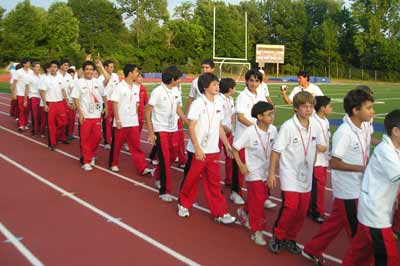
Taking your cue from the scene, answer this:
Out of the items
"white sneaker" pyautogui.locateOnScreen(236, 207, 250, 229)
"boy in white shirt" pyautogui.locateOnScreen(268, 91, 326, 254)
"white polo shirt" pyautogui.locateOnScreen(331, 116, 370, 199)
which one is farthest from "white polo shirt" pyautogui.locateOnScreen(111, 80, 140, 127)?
"white polo shirt" pyautogui.locateOnScreen(331, 116, 370, 199)

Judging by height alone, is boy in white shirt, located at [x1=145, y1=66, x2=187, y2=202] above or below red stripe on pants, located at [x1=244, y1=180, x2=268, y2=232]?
above

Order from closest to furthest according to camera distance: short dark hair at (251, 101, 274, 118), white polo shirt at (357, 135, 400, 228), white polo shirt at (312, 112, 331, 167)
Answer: white polo shirt at (357, 135, 400, 228) < short dark hair at (251, 101, 274, 118) < white polo shirt at (312, 112, 331, 167)

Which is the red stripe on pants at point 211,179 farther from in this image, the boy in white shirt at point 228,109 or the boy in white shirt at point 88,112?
the boy in white shirt at point 88,112

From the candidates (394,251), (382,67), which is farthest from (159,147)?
(382,67)

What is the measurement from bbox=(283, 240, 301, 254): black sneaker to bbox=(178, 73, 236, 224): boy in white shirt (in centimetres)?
94

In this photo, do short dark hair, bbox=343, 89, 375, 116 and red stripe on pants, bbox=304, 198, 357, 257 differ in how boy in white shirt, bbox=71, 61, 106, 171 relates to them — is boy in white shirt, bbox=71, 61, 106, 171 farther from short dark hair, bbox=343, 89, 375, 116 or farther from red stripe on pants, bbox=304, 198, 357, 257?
short dark hair, bbox=343, 89, 375, 116

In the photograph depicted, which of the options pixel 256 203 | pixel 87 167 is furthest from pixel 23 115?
pixel 256 203

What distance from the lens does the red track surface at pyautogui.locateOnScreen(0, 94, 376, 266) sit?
453 centimetres

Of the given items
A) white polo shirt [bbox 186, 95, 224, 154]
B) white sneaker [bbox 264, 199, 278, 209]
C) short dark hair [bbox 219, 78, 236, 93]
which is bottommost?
white sneaker [bbox 264, 199, 278, 209]

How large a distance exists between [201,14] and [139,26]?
33.0 feet

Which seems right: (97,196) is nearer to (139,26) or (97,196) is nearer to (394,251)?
(394,251)

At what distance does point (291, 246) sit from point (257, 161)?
956 millimetres

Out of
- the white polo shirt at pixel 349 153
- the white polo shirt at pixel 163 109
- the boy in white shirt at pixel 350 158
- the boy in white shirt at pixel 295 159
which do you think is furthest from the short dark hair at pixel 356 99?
the white polo shirt at pixel 163 109

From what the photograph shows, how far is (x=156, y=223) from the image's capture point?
18.1 ft
